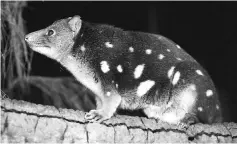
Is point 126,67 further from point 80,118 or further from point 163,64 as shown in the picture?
point 80,118

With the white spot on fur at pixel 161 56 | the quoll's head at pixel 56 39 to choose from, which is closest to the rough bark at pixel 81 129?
the white spot on fur at pixel 161 56

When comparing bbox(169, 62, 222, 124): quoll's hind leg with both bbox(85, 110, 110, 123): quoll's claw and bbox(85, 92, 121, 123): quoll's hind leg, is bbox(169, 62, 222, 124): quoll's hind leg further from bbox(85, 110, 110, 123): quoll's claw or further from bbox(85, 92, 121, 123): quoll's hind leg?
bbox(85, 110, 110, 123): quoll's claw

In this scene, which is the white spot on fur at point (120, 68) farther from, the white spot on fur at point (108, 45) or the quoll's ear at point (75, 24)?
the quoll's ear at point (75, 24)

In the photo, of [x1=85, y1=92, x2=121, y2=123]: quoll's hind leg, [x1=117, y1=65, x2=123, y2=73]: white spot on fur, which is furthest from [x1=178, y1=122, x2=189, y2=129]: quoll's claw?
[x1=117, y1=65, x2=123, y2=73]: white spot on fur

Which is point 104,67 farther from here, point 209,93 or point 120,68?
point 209,93

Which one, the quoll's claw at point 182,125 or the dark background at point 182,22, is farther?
the dark background at point 182,22

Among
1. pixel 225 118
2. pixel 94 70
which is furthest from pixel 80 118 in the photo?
pixel 225 118

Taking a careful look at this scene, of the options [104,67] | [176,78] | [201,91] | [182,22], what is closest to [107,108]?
[104,67]
